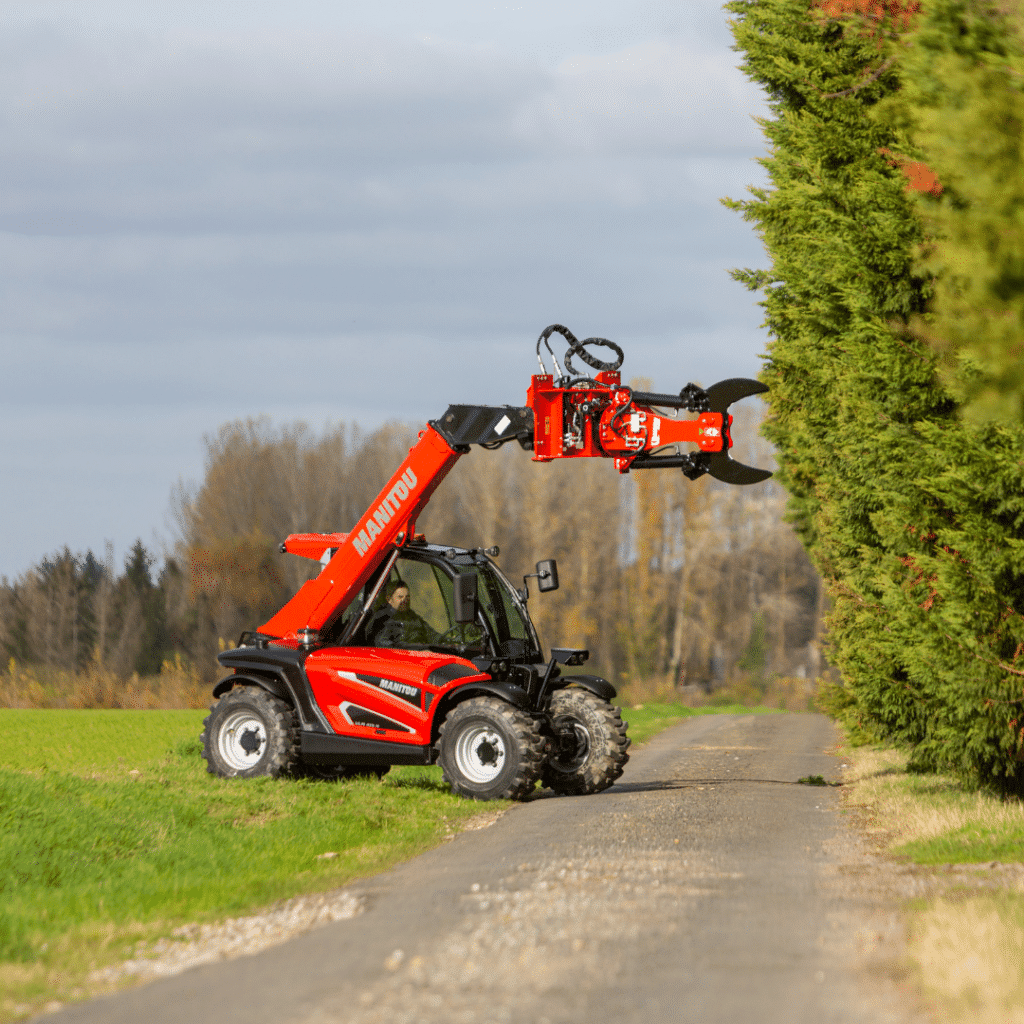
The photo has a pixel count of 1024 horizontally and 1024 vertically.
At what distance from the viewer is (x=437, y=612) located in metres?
14.4

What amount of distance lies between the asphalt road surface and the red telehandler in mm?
2501

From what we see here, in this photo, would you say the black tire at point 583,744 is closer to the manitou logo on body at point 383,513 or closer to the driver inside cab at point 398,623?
the driver inside cab at point 398,623

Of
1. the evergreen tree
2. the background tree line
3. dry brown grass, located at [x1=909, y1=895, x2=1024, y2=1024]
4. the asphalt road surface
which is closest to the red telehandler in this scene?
the asphalt road surface

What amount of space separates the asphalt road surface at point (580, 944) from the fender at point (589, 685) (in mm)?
3299

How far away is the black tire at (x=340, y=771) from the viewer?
48.4 ft

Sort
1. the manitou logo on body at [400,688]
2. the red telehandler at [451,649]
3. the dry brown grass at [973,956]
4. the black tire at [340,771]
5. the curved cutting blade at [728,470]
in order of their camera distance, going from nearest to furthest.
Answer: the dry brown grass at [973,956]
the curved cutting blade at [728,470]
the red telehandler at [451,649]
the manitou logo on body at [400,688]
the black tire at [340,771]

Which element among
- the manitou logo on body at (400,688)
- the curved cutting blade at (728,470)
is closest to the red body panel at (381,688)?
the manitou logo on body at (400,688)

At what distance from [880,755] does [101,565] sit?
3514 cm

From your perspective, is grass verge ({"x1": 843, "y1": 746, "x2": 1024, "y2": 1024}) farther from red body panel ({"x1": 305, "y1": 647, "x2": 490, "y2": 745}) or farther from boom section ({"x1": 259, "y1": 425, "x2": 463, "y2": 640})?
boom section ({"x1": 259, "y1": 425, "x2": 463, "y2": 640})

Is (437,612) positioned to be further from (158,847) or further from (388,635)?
(158,847)

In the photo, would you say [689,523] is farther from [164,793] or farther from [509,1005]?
[509,1005]

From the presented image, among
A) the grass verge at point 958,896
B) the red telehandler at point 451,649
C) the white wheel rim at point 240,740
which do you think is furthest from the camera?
the white wheel rim at point 240,740

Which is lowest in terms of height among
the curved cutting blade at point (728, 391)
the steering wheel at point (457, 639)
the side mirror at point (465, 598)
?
the steering wheel at point (457, 639)

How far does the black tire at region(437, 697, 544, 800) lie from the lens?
13.0m
